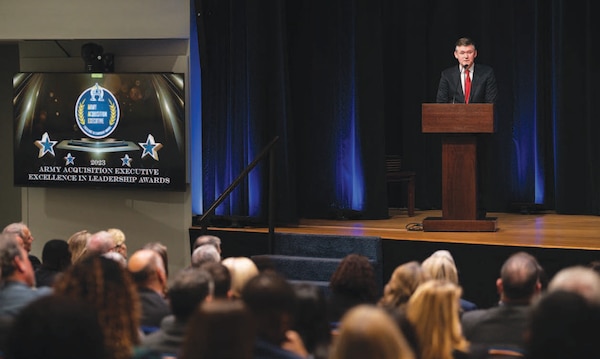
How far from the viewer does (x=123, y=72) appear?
8383mm

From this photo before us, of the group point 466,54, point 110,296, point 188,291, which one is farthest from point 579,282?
point 466,54

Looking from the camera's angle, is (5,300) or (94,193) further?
(94,193)

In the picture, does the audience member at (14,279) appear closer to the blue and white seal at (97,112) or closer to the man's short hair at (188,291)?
the man's short hair at (188,291)

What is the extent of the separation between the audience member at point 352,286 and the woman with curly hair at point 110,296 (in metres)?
1.25

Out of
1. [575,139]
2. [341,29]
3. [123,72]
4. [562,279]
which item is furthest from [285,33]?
[562,279]

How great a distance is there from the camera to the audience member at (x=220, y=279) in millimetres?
3904

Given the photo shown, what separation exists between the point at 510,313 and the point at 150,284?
1603 millimetres

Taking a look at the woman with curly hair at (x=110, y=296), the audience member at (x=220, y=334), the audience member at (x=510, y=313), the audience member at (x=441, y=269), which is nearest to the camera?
the audience member at (x=220, y=334)

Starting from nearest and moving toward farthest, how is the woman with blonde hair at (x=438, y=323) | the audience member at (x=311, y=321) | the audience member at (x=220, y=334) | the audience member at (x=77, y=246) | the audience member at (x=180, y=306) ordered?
1. the audience member at (x=220, y=334)
2. the woman with blonde hair at (x=438, y=323)
3. the audience member at (x=180, y=306)
4. the audience member at (x=311, y=321)
5. the audience member at (x=77, y=246)

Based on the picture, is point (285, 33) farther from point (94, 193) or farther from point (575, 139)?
point (575, 139)

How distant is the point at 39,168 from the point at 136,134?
38.7 inches

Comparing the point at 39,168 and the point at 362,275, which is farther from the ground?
the point at 39,168

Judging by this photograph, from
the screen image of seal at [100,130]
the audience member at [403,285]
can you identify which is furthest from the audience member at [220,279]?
Answer: the screen image of seal at [100,130]

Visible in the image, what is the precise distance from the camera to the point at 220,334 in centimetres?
241
